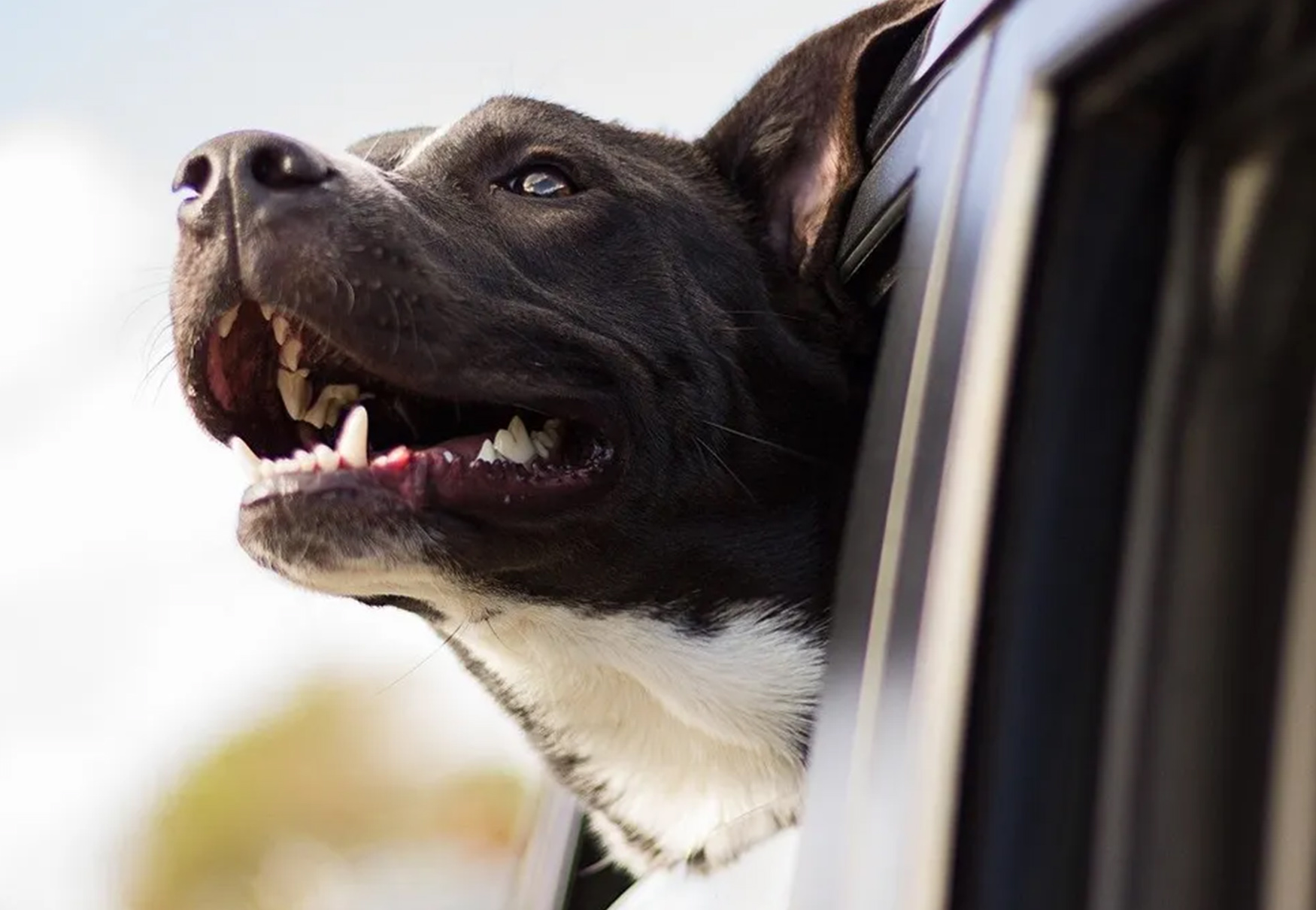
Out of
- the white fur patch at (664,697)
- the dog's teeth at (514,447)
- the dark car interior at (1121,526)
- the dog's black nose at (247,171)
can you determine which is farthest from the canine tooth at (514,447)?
the dark car interior at (1121,526)

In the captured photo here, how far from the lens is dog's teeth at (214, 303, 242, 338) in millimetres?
1962

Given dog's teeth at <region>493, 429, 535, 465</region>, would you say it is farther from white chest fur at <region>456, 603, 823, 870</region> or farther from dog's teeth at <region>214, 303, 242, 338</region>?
dog's teeth at <region>214, 303, 242, 338</region>

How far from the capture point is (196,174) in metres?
1.92

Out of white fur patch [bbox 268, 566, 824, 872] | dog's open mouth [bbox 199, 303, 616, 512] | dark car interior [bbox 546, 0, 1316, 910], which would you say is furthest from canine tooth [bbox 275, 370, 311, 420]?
dark car interior [bbox 546, 0, 1316, 910]

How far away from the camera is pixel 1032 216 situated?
113cm

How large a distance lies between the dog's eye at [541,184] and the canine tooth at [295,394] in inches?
18.7

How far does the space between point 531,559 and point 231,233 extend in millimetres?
611

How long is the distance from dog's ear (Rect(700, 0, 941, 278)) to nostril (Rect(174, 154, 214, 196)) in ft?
2.66

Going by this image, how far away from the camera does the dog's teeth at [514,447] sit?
211 cm

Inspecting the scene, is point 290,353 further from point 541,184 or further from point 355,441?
point 541,184

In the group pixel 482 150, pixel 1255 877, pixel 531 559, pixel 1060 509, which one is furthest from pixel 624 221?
pixel 1255 877

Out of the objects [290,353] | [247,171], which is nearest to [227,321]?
[290,353]

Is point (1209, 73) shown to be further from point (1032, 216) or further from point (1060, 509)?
point (1060, 509)

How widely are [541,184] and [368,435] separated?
51 centimetres
